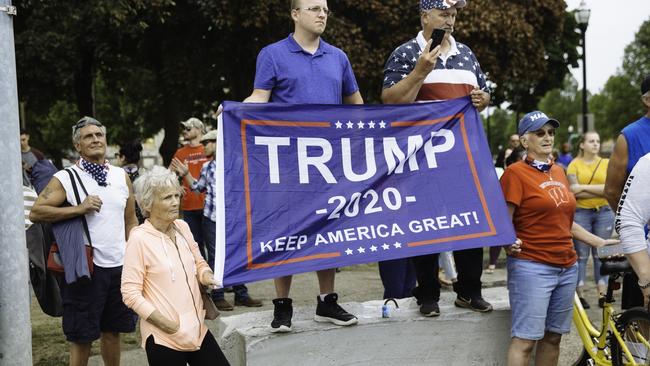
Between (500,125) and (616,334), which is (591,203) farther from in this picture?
(500,125)

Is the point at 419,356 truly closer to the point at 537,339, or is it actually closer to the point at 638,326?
the point at 537,339

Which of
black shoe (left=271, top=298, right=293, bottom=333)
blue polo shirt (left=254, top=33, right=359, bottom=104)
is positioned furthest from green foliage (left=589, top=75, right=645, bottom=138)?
black shoe (left=271, top=298, right=293, bottom=333)

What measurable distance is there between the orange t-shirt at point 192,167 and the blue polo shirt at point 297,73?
4039 millimetres

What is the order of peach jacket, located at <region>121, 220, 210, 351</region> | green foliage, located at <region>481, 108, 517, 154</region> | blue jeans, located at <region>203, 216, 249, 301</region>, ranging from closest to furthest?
peach jacket, located at <region>121, 220, 210, 351</region> < blue jeans, located at <region>203, 216, 249, 301</region> < green foliage, located at <region>481, 108, 517, 154</region>

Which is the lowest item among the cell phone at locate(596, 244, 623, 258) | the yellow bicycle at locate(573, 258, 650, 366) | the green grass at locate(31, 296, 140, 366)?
the green grass at locate(31, 296, 140, 366)

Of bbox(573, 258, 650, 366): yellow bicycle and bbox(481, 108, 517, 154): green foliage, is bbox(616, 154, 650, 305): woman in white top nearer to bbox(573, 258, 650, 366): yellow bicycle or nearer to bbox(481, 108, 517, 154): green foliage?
bbox(573, 258, 650, 366): yellow bicycle

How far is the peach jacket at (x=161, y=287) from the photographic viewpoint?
3814 mm

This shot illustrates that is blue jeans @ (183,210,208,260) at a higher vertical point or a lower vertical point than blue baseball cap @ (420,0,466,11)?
lower

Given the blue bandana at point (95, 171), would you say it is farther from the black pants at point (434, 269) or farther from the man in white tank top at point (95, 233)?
the black pants at point (434, 269)

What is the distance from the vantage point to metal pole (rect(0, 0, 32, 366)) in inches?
168

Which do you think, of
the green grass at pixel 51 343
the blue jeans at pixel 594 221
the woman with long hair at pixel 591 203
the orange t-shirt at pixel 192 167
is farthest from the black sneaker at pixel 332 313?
the blue jeans at pixel 594 221

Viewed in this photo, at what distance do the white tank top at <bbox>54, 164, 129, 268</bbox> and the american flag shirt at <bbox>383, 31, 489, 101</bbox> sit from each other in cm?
190

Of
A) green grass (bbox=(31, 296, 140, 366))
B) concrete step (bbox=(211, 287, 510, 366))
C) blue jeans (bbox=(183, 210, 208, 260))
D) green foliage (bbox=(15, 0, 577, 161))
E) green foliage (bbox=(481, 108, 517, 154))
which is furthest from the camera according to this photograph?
green foliage (bbox=(481, 108, 517, 154))

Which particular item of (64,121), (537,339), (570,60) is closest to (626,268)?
(537,339)
